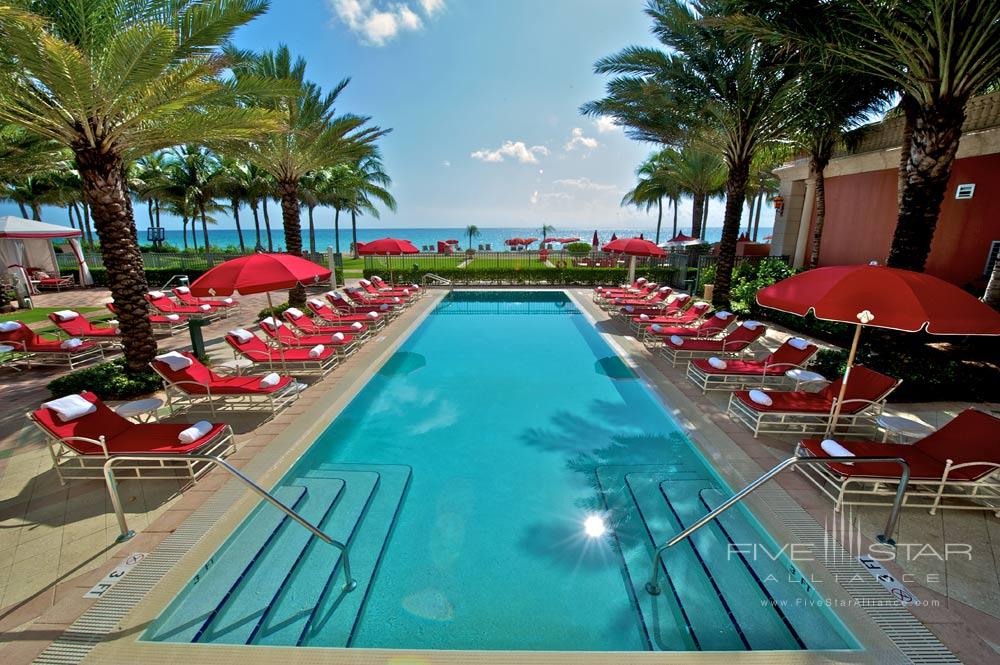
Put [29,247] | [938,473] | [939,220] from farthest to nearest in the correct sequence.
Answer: [29,247] → [939,220] → [938,473]

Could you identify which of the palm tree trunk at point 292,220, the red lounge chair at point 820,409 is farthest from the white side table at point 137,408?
the palm tree trunk at point 292,220

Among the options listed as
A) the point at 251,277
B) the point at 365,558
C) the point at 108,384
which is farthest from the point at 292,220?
the point at 365,558

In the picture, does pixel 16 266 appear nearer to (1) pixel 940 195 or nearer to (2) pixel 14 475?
(2) pixel 14 475

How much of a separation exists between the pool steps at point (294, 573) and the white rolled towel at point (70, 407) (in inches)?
96.7

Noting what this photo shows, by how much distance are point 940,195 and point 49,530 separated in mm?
13008

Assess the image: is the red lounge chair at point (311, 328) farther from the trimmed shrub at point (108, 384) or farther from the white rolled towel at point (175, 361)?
the white rolled towel at point (175, 361)

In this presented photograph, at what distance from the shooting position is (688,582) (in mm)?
3855

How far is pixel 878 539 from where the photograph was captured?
3914mm

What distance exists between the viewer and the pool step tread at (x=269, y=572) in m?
3.29

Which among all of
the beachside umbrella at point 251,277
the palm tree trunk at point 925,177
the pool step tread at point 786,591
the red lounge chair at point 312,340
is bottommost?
the pool step tread at point 786,591

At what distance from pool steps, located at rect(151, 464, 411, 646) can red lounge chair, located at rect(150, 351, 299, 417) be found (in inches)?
81.3

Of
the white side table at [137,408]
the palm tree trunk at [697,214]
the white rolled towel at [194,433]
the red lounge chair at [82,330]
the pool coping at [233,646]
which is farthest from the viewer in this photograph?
the palm tree trunk at [697,214]

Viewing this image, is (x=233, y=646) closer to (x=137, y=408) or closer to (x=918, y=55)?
(x=137, y=408)

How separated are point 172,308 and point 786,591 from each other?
15259 millimetres
